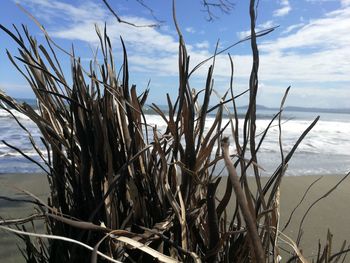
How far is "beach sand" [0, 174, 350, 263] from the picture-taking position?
259cm

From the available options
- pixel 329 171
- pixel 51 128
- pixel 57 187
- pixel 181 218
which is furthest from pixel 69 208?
pixel 329 171

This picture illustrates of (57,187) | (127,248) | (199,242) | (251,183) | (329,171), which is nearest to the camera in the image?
(127,248)

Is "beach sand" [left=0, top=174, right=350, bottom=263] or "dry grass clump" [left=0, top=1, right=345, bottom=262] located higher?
"dry grass clump" [left=0, top=1, right=345, bottom=262]

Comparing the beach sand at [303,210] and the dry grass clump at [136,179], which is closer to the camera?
the dry grass clump at [136,179]

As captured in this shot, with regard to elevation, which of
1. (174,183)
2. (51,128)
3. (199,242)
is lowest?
(199,242)

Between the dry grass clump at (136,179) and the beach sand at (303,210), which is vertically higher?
the dry grass clump at (136,179)

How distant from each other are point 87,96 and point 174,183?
32cm

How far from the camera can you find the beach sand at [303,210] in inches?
102

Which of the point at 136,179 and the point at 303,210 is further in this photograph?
the point at 303,210

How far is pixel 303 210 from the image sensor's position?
349 centimetres

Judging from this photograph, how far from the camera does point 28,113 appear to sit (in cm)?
95

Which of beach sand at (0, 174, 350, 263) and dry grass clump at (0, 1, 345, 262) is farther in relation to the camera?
beach sand at (0, 174, 350, 263)

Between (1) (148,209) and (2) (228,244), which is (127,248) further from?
(2) (228,244)

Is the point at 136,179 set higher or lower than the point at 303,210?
higher
